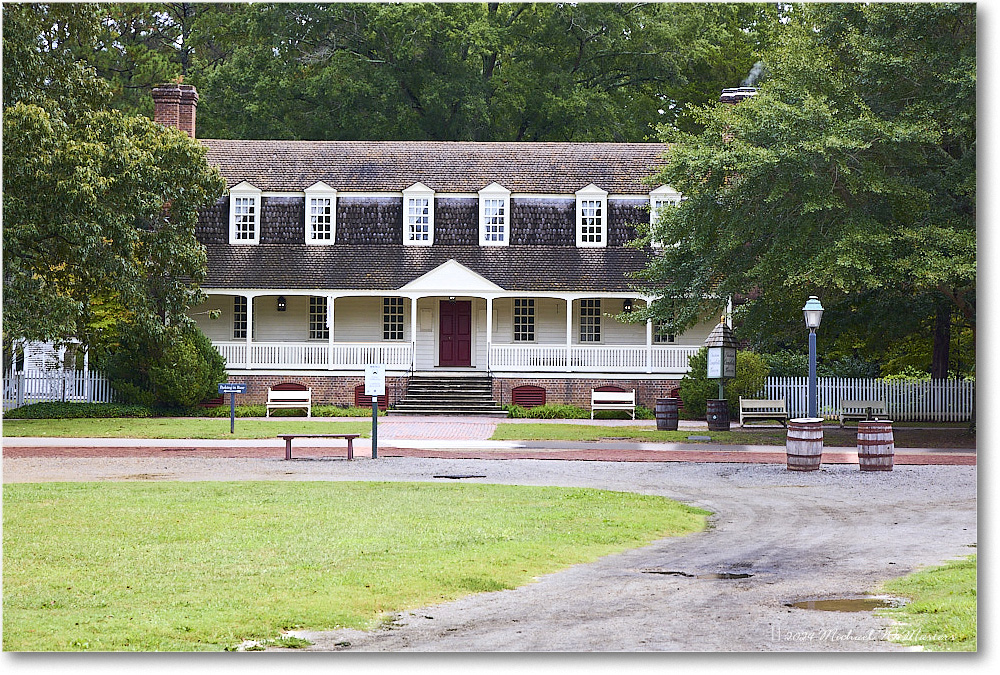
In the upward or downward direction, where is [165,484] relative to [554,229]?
downward

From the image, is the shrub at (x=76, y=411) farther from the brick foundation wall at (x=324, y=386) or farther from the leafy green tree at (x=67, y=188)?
the brick foundation wall at (x=324, y=386)

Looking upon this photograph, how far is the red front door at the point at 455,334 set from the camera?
36.9 meters

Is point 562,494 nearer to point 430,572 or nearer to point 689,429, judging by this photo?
point 430,572

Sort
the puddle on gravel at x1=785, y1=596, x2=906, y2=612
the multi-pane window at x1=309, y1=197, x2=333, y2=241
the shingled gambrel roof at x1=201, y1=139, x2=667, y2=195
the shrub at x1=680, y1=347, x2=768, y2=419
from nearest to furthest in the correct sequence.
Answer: the puddle on gravel at x1=785, y1=596, x2=906, y2=612, the shrub at x1=680, y1=347, x2=768, y2=419, the multi-pane window at x1=309, y1=197, x2=333, y2=241, the shingled gambrel roof at x1=201, y1=139, x2=667, y2=195

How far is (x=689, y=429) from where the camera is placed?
28078mm

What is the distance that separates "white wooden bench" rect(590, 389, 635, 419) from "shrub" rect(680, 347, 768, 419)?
131cm

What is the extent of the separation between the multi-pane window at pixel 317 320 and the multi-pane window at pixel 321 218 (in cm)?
184

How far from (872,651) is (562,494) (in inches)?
327

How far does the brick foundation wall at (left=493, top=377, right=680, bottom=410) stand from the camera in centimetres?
3356

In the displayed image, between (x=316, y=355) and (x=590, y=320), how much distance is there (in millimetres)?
8243

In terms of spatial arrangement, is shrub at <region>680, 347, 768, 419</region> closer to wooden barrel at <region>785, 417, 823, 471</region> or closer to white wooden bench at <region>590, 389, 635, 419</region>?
white wooden bench at <region>590, 389, 635, 419</region>

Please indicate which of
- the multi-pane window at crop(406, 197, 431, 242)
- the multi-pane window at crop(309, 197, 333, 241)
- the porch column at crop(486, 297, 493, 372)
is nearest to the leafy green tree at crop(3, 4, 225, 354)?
the multi-pane window at crop(309, 197, 333, 241)

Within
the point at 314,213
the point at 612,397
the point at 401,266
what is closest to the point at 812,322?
the point at 612,397

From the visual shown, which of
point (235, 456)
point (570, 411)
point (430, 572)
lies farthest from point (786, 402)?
point (430, 572)
